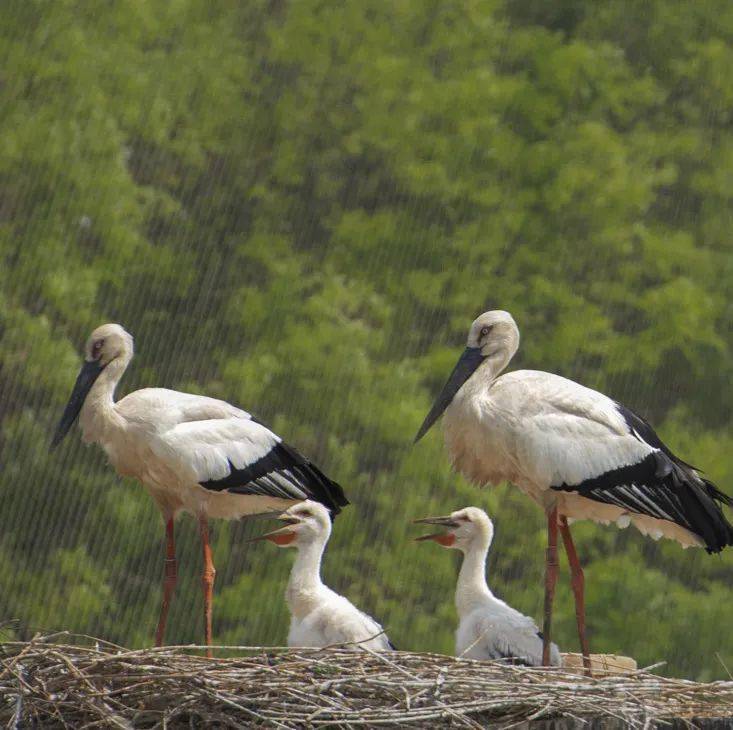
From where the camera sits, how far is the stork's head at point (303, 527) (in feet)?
20.9

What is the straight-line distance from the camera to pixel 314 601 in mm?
6094

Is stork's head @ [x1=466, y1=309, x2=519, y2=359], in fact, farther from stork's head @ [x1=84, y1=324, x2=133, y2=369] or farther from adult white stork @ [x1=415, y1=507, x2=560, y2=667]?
stork's head @ [x1=84, y1=324, x2=133, y2=369]

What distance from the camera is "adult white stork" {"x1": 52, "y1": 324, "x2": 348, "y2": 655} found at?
21.4ft

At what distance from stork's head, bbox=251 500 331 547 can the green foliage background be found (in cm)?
320

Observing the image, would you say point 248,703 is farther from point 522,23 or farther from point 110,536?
point 522,23

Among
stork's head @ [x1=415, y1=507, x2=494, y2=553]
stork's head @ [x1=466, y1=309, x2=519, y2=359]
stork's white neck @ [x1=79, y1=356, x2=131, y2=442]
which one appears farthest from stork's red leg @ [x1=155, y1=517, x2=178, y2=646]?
stork's head @ [x1=466, y1=309, x2=519, y2=359]

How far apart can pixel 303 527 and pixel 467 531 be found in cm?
64

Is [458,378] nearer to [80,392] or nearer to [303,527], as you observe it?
[303,527]

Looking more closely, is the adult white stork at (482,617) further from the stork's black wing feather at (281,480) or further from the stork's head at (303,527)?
the stork's black wing feather at (281,480)

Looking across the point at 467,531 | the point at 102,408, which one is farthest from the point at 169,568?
the point at 467,531

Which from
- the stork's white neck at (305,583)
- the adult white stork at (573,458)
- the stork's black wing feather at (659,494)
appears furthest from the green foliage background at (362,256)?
the stork's black wing feather at (659,494)

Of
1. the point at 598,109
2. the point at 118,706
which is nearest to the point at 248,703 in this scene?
the point at 118,706

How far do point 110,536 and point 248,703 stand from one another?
17.9 ft

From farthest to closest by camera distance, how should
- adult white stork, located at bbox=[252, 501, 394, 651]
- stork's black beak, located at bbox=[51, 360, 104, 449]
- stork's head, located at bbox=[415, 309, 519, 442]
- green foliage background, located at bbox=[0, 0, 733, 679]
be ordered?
green foliage background, located at bbox=[0, 0, 733, 679]
stork's black beak, located at bbox=[51, 360, 104, 449]
stork's head, located at bbox=[415, 309, 519, 442]
adult white stork, located at bbox=[252, 501, 394, 651]
